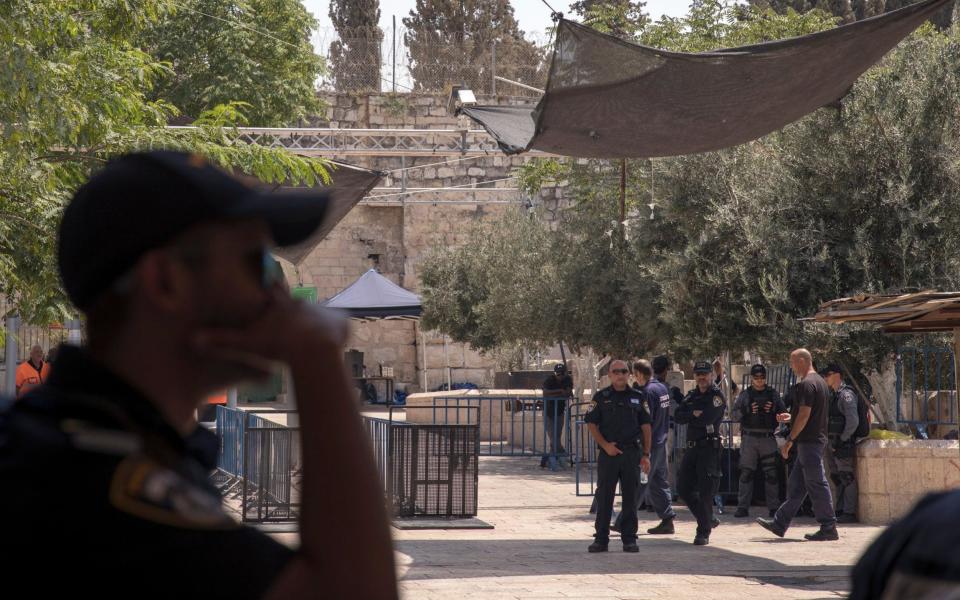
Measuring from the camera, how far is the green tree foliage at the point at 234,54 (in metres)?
28.0

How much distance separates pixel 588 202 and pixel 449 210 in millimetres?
12847

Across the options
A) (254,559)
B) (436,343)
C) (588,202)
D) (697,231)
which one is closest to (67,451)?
(254,559)

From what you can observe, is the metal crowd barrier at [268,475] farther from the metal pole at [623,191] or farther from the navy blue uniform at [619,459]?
the metal pole at [623,191]

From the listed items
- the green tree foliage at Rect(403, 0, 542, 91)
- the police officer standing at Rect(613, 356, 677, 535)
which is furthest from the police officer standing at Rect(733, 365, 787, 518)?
the green tree foliage at Rect(403, 0, 542, 91)

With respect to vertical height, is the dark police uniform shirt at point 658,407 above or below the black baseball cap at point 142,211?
below

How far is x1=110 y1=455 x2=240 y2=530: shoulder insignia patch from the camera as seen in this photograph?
45.4 inches

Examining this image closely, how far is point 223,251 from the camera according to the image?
49.3 inches

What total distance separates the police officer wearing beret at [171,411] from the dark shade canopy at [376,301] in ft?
67.9

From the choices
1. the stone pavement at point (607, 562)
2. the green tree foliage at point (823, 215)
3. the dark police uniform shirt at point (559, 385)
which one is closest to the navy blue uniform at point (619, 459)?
the stone pavement at point (607, 562)

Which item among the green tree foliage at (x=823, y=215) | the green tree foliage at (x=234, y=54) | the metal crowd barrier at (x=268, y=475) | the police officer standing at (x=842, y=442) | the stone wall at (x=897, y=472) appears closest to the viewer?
the metal crowd barrier at (x=268, y=475)

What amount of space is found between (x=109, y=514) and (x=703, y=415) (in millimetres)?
10615

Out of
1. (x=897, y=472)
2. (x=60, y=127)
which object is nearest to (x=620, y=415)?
(x=897, y=472)

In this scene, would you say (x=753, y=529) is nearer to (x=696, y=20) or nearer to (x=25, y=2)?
(x=25, y=2)

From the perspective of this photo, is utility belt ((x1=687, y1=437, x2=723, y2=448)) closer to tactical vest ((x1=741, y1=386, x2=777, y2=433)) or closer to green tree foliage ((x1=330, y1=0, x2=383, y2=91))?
tactical vest ((x1=741, y1=386, x2=777, y2=433))
